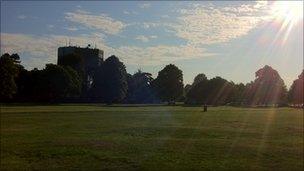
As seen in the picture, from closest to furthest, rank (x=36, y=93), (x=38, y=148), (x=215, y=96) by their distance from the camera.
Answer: (x=38, y=148) → (x=36, y=93) → (x=215, y=96)

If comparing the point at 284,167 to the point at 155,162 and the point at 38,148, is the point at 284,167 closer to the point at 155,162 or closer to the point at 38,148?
the point at 155,162

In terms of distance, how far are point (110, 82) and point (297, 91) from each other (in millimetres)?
56483

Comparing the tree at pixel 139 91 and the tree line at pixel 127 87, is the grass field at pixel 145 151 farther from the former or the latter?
the tree at pixel 139 91

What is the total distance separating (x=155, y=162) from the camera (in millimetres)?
21266

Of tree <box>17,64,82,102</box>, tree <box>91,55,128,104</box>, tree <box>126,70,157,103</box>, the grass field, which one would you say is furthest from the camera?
tree <box>126,70,157,103</box>

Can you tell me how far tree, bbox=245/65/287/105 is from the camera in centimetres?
17200

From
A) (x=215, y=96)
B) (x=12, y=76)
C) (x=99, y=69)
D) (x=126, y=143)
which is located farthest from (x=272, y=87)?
(x=126, y=143)

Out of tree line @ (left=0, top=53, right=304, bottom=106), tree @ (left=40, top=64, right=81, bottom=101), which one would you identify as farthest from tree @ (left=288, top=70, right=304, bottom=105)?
tree @ (left=40, top=64, right=81, bottom=101)

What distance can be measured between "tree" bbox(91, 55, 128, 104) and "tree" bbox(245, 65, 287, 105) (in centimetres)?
4588

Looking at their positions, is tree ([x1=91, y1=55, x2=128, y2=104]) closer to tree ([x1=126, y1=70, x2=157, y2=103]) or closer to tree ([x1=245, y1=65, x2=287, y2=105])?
tree ([x1=126, y1=70, x2=157, y2=103])

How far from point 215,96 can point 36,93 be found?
64.4m

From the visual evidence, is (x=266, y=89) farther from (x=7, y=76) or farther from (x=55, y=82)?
(x=7, y=76)

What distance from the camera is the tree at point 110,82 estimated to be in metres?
144

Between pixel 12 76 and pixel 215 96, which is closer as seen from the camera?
pixel 12 76
